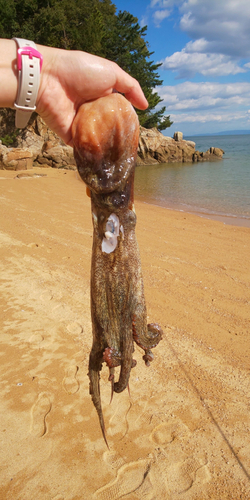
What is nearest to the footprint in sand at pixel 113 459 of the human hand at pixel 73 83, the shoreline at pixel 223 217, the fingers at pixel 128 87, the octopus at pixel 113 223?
the octopus at pixel 113 223

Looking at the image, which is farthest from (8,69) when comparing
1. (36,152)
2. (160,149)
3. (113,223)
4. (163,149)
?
(163,149)

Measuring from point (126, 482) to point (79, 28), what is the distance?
46608 mm

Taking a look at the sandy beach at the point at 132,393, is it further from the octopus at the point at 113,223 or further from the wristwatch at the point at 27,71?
the wristwatch at the point at 27,71

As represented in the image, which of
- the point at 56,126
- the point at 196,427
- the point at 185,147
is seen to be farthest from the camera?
the point at 185,147

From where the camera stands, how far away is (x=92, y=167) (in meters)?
1.87

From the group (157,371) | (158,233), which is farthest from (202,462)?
(158,233)

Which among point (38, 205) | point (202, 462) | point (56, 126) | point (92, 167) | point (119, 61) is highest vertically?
point (119, 61)

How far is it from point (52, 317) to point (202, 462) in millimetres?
3495

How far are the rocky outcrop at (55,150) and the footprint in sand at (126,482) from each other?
27.1 m

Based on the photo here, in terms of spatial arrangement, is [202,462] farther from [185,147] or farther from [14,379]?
[185,147]

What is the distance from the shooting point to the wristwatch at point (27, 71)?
1941 millimetres

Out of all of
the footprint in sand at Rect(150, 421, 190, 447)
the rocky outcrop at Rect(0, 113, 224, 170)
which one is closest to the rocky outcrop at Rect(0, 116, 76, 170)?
the rocky outcrop at Rect(0, 113, 224, 170)

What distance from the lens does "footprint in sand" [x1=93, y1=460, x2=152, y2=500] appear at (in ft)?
10.6

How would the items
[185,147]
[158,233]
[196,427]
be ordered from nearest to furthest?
[196,427] → [158,233] → [185,147]
